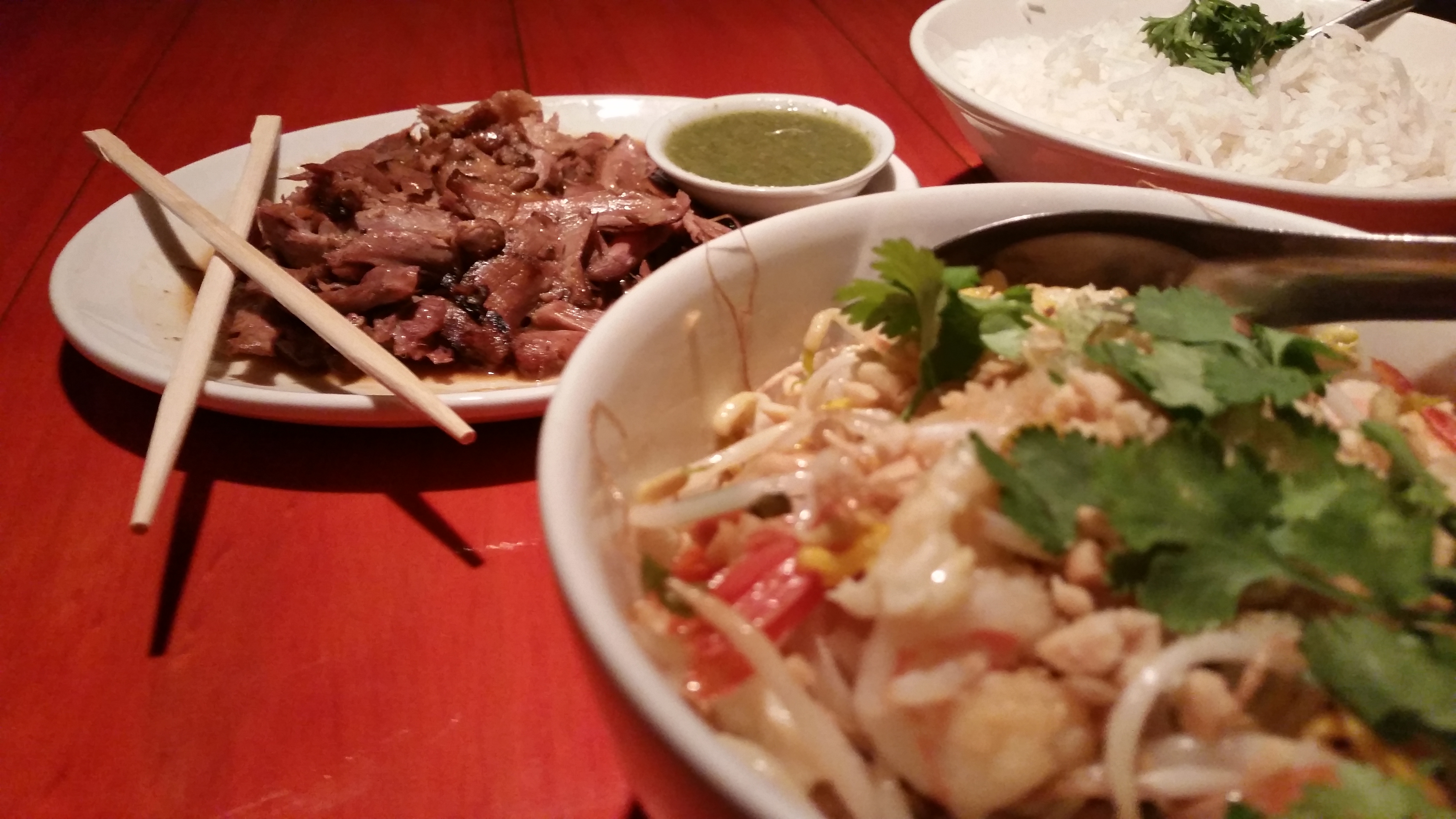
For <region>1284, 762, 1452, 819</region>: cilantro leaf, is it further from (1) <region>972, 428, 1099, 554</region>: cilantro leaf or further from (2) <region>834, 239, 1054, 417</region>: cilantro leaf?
(2) <region>834, 239, 1054, 417</region>: cilantro leaf

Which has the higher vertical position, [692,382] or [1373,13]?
[1373,13]

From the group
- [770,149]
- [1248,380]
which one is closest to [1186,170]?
[1248,380]

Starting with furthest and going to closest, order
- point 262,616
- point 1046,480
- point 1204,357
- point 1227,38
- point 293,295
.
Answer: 1. point 1227,38
2. point 293,295
3. point 262,616
4. point 1204,357
5. point 1046,480

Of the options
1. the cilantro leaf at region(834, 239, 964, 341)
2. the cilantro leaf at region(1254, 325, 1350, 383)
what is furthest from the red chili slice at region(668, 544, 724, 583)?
the cilantro leaf at region(1254, 325, 1350, 383)

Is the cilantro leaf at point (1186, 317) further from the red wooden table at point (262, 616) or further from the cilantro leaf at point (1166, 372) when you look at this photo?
the red wooden table at point (262, 616)

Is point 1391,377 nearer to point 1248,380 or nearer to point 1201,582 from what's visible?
point 1248,380
